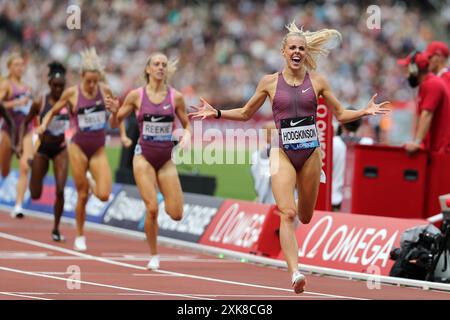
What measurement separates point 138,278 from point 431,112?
15.8 feet

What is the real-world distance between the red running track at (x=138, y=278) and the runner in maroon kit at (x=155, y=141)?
782 mm

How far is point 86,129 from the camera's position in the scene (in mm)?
18875

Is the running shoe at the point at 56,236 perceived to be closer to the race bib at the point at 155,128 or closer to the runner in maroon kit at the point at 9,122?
the runner in maroon kit at the point at 9,122

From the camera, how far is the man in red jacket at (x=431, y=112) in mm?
17453

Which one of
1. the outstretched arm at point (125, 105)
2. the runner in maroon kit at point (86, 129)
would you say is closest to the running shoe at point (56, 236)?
the runner in maroon kit at point (86, 129)

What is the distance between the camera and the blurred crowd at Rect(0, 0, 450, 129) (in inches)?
1642

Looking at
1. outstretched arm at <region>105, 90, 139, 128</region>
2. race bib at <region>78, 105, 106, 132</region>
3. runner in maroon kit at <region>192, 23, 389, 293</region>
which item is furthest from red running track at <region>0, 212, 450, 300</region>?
outstretched arm at <region>105, 90, 139, 128</region>

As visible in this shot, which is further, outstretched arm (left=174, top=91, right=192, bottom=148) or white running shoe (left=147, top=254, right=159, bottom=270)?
outstretched arm (left=174, top=91, right=192, bottom=148)

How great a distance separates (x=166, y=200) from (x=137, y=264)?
42.7 inches

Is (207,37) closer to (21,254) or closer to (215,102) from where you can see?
(215,102)

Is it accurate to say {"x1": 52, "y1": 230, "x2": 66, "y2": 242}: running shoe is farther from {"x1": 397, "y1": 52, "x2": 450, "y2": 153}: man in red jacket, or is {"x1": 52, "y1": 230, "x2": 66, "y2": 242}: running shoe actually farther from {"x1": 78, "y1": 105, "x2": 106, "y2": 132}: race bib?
{"x1": 397, "y1": 52, "x2": 450, "y2": 153}: man in red jacket

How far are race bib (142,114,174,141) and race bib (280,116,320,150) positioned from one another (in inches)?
139
